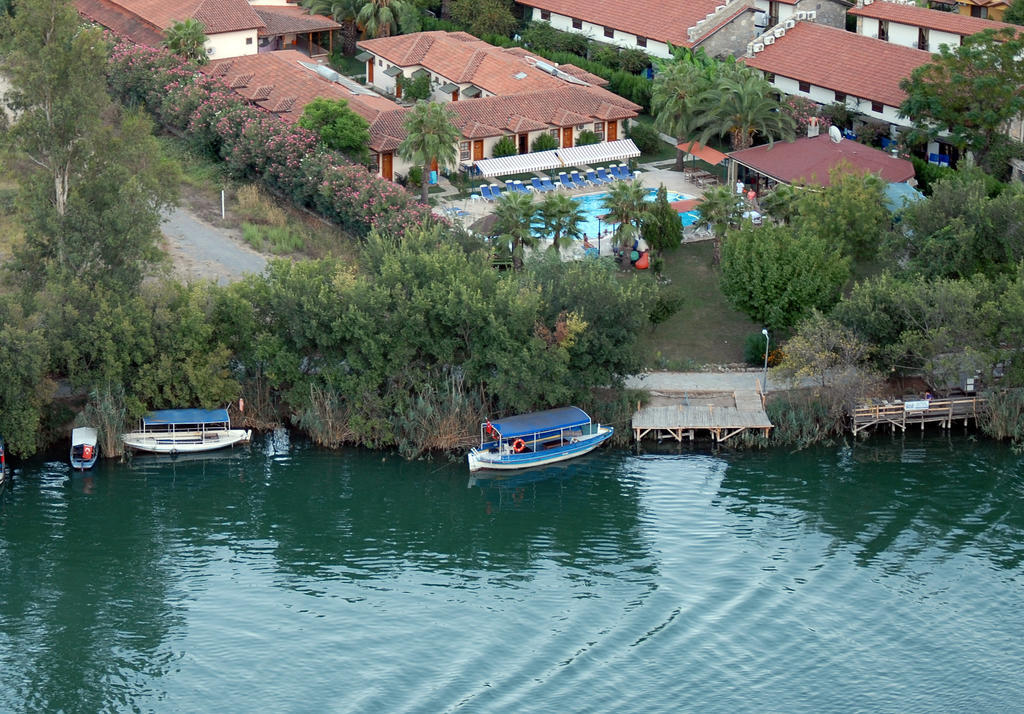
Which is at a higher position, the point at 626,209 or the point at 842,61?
the point at 842,61

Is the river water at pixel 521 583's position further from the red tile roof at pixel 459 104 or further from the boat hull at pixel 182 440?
the red tile roof at pixel 459 104

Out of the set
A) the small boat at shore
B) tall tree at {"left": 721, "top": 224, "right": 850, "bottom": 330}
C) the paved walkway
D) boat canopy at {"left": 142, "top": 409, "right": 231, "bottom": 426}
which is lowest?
the small boat at shore

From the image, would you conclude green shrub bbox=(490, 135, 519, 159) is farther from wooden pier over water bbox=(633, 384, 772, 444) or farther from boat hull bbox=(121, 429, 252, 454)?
boat hull bbox=(121, 429, 252, 454)

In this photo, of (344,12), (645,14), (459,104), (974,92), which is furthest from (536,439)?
(344,12)

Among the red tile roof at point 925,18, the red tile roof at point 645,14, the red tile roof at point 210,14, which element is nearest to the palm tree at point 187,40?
the red tile roof at point 210,14

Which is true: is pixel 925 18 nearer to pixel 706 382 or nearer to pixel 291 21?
pixel 706 382

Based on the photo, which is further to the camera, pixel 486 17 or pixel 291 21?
pixel 486 17

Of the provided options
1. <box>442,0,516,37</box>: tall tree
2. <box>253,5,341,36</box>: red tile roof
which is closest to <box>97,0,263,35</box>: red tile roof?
<box>253,5,341,36</box>: red tile roof
